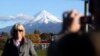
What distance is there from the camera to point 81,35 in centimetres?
261

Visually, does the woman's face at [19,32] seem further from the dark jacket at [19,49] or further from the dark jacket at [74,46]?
the dark jacket at [74,46]

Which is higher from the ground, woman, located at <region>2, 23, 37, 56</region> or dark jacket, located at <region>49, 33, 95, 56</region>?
dark jacket, located at <region>49, 33, 95, 56</region>

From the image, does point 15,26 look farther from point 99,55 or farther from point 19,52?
point 99,55

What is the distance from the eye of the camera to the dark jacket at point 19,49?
8492mm

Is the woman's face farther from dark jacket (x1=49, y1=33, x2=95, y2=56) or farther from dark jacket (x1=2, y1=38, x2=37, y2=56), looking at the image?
dark jacket (x1=49, y1=33, x2=95, y2=56)

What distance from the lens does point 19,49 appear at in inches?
336

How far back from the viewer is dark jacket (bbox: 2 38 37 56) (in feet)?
27.9

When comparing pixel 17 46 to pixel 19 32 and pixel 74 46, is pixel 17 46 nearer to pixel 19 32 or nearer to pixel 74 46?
pixel 19 32

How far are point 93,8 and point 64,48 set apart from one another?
30cm

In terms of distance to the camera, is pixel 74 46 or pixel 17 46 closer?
pixel 74 46

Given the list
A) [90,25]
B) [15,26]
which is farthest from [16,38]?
[90,25]

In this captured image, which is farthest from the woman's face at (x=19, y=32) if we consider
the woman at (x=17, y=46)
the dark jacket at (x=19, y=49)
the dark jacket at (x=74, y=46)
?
the dark jacket at (x=74, y=46)

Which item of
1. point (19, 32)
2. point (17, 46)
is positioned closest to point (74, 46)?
point (19, 32)

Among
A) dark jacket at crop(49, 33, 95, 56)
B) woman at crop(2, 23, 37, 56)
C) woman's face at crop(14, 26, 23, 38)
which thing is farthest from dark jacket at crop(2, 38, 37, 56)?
dark jacket at crop(49, 33, 95, 56)
